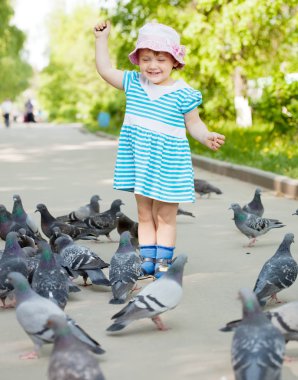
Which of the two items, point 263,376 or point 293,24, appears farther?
point 293,24

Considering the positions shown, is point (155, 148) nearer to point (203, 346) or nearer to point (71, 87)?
point (203, 346)

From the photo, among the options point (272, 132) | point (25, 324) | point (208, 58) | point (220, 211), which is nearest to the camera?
point (25, 324)

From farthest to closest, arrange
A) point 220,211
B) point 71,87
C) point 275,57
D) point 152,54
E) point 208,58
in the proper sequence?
point 71,87 → point 275,57 → point 208,58 → point 220,211 → point 152,54

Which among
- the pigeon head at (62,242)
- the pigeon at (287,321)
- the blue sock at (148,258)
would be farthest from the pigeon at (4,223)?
the pigeon at (287,321)

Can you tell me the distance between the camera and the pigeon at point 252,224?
9.02 meters

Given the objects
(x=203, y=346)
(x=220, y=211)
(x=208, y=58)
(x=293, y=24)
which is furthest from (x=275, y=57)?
(x=203, y=346)

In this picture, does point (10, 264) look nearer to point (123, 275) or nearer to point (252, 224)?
point (123, 275)

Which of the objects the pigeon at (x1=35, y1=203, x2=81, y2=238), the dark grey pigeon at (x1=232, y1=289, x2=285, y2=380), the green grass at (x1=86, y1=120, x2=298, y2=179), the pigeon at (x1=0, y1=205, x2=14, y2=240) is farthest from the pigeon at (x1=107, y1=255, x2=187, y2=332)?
the green grass at (x1=86, y1=120, x2=298, y2=179)

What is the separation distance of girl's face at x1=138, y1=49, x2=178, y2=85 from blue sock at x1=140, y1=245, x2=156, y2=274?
4.06ft

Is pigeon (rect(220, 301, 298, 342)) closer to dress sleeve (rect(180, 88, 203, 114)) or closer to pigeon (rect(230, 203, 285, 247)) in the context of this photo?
dress sleeve (rect(180, 88, 203, 114))

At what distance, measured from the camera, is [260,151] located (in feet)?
59.9

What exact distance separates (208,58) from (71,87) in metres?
59.8

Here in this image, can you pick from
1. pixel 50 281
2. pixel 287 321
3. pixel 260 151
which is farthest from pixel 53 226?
pixel 260 151

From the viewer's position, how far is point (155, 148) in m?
6.89
